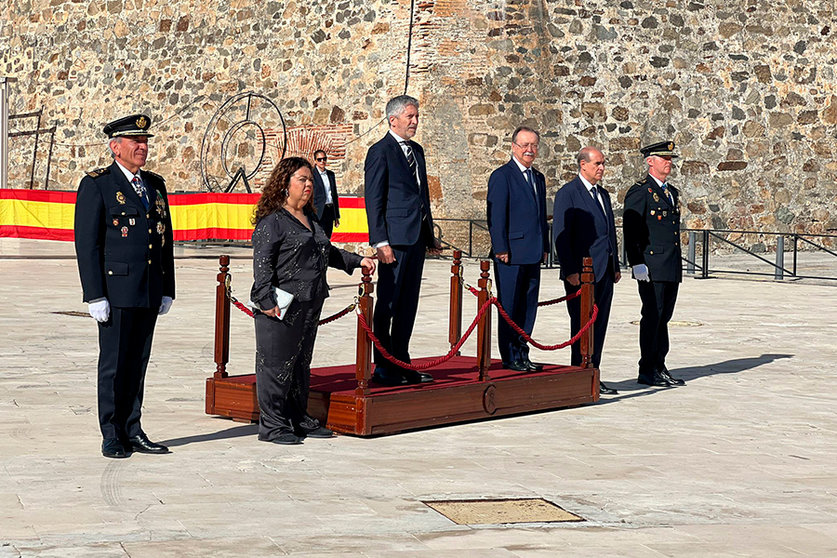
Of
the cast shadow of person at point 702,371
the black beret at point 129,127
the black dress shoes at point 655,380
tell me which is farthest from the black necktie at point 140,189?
the black dress shoes at point 655,380

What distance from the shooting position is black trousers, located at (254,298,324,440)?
7324mm

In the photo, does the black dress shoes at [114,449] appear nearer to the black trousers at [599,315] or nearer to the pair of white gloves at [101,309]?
the pair of white gloves at [101,309]

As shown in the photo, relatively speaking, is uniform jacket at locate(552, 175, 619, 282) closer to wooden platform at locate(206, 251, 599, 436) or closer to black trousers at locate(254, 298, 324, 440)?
wooden platform at locate(206, 251, 599, 436)

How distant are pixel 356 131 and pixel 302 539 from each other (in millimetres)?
17688

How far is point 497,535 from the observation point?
17.7ft

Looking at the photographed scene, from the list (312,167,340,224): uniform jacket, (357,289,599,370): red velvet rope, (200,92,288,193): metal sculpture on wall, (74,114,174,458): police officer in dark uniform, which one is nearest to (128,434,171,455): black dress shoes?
(74,114,174,458): police officer in dark uniform

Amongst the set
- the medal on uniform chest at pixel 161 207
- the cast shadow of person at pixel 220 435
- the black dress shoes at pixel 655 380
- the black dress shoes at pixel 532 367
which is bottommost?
the cast shadow of person at pixel 220 435

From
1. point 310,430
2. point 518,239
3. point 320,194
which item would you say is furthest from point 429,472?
point 320,194

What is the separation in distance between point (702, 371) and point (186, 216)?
1324cm

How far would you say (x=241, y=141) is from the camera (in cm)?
2453

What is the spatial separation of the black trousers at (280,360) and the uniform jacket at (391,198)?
2.78 ft

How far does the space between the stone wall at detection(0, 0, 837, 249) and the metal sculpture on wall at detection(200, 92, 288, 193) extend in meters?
0.13

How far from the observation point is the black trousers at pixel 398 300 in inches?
319

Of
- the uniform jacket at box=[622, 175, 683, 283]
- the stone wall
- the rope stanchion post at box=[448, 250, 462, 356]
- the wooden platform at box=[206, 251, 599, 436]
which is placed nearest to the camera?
the wooden platform at box=[206, 251, 599, 436]
